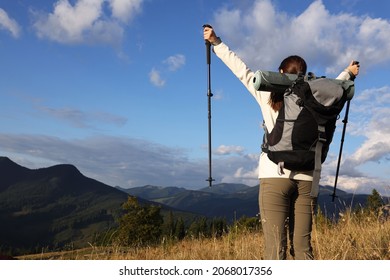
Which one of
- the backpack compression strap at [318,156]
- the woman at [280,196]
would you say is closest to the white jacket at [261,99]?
the woman at [280,196]

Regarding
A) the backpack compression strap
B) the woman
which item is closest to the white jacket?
the woman

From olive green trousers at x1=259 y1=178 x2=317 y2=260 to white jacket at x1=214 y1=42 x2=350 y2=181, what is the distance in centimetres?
7

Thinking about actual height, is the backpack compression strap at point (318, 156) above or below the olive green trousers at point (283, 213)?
above

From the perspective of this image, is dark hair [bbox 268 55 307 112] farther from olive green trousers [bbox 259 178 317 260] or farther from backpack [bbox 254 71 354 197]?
olive green trousers [bbox 259 178 317 260]

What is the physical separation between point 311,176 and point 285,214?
0.55m

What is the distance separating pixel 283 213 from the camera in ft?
14.2

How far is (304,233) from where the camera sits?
446 centimetres

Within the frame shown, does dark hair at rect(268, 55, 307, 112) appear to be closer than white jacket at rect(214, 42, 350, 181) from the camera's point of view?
No

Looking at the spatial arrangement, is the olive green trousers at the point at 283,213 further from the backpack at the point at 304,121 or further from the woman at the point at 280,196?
the backpack at the point at 304,121

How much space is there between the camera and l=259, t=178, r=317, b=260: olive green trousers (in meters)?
4.31

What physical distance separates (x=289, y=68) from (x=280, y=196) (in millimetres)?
1571

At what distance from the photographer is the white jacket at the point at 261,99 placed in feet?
14.3
